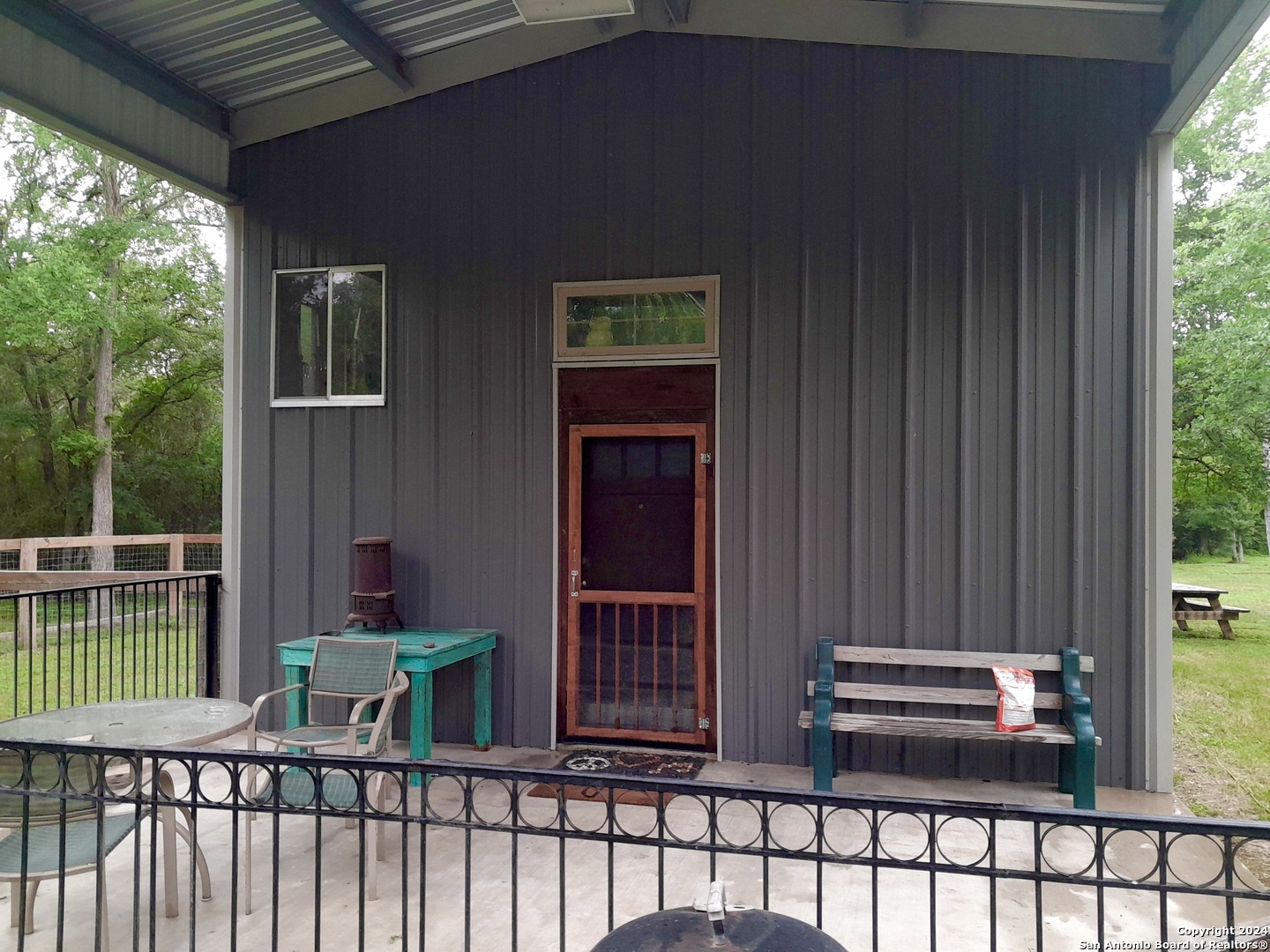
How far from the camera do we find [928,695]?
14.9 feet

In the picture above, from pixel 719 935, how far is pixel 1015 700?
10.9ft

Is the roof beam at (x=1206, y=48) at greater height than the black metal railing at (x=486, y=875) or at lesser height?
greater

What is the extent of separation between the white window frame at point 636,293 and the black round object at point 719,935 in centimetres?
373

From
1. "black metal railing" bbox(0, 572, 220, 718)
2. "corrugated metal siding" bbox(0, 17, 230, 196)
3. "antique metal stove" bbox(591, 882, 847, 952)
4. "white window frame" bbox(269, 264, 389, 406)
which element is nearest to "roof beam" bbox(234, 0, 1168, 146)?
"corrugated metal siding" bbox(0, 17, 230, 196)

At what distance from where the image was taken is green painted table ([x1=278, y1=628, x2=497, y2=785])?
433cm

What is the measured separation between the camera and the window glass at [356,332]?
548cm

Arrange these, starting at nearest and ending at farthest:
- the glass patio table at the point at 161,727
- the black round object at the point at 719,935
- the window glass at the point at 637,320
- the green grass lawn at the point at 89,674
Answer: the black round object at the point at 719,935 < the glass patio table at the point at 161,727 < the window glass at the point at 637,320 < the green grass lawn at the point at 89,674

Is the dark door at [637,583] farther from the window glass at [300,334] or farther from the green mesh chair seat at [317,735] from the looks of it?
the window glass at [300,334]

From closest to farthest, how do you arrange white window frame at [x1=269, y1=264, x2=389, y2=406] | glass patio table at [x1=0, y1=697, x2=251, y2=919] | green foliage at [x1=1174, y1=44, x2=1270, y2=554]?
glass patio table at [x1=0, y1=697, x2=251, y2=919], white window frame at [x1=269, y1=264, x2=389, y2=406], green foliage at [x1=1174, y1=44, x2=1270, y2=554]

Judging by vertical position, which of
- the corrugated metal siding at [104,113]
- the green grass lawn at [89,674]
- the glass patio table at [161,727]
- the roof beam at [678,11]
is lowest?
the green grass lawn at [89,674]

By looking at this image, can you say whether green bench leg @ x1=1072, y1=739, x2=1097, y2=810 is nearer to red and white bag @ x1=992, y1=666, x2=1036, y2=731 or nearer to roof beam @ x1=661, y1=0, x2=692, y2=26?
red and white bag @ x1=992, y1=666, x2=1036, y2=731

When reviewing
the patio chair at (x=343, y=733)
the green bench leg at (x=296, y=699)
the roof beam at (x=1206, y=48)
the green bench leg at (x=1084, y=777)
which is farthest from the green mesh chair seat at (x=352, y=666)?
the roof beam at (x=1206, y=48)

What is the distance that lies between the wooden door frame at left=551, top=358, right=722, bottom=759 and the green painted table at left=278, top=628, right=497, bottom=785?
1.38ft

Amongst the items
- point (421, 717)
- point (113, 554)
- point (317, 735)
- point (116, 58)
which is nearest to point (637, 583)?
point (421, 717)
